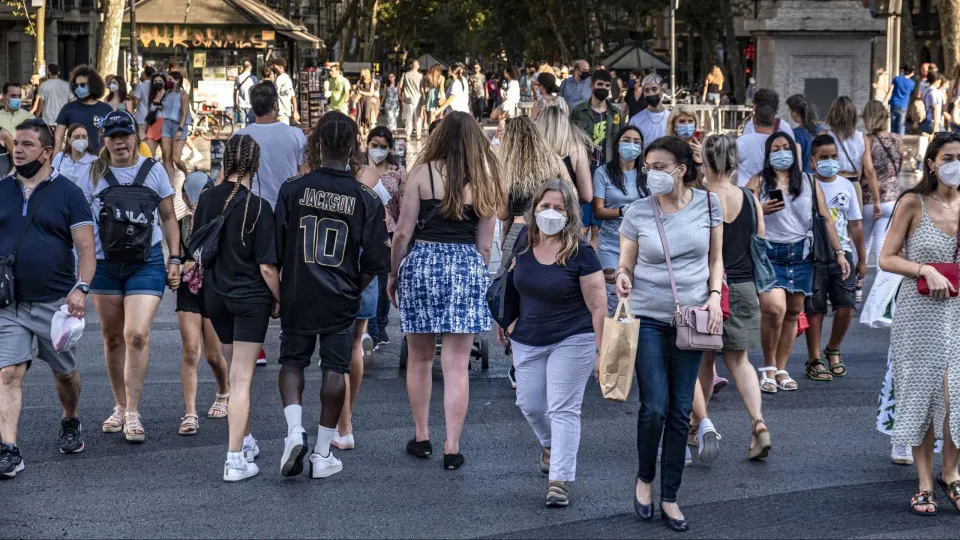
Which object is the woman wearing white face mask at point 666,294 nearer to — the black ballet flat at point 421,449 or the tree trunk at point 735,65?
the black ballet flat at point 421,449

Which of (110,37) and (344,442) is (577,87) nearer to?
(344,442)

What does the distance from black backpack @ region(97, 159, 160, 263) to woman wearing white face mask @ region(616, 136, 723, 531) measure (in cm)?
274

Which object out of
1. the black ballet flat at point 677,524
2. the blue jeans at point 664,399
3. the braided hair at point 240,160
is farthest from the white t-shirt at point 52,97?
Answer: the black ballet flat at point 677,524

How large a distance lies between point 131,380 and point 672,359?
3.14 m

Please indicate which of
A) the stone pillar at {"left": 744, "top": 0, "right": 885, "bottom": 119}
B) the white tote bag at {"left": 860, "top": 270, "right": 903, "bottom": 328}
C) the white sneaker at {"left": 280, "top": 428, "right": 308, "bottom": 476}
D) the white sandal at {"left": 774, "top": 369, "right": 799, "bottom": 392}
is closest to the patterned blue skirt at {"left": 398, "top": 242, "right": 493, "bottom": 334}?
the white sneaker at {"left": 280, "top": 428, "right": 308, "bottom": 476}

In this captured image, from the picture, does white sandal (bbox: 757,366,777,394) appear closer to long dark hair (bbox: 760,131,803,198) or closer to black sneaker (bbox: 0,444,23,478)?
long dark hair (bbox: 760,131,803,198)

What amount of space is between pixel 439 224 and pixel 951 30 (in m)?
26.9

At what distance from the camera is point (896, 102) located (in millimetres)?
26328

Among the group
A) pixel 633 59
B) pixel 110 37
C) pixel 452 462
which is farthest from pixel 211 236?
pixel 633 59

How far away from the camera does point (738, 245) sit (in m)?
8.00

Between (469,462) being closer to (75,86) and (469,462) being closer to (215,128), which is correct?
(75,86)

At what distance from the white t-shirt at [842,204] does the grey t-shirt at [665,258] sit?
3568 millimetres

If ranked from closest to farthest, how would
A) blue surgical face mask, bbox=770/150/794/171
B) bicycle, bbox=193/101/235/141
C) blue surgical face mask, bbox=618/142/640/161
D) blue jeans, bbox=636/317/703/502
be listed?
blue jeans, bbox=636/317/703/502
blue surgical face mask, bbox=770/150/794/171
blue surgical face mask, bbox=618/142/640/161
bicycle, bbox=193/101/235/141

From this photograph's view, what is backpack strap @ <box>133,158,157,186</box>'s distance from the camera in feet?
25.7
